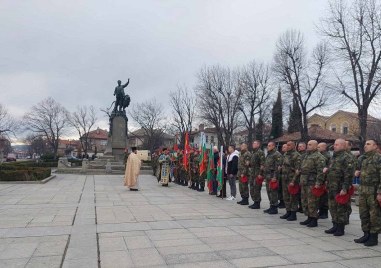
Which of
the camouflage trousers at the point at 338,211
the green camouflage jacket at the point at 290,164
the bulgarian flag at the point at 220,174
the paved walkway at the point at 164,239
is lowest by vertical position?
the paved walkway at the point at 164,239

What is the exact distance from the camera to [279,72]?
119 feet

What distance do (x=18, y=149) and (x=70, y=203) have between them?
562 feet

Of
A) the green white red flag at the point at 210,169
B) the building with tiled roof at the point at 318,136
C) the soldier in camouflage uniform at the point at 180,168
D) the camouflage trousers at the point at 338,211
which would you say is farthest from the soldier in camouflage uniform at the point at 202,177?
the building with tiled roof at the point at 318,136

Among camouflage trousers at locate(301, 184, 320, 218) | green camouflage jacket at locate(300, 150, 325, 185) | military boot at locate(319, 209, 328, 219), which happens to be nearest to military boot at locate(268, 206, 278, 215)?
military boot at locate(319, 209, 328, 219)

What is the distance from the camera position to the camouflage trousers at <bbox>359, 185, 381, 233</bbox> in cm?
643

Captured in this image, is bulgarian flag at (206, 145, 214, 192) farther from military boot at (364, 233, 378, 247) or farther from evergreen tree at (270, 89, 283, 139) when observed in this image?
evergreen tree at (270, 89, 283, 139)

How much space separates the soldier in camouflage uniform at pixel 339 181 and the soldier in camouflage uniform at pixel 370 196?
0.44 m

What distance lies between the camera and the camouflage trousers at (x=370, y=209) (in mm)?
6430

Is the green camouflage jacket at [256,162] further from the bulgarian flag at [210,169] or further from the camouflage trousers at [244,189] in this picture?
the bulgarian flag at [210,169]

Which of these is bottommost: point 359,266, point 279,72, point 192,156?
point 359,266

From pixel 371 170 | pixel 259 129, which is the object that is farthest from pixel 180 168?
pixel 259 129

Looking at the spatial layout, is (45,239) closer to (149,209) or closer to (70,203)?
(149,209)

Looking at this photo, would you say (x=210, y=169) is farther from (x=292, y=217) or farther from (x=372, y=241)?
(x=372, y=241)

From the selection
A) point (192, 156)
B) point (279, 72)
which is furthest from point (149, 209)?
point (279, 72)
